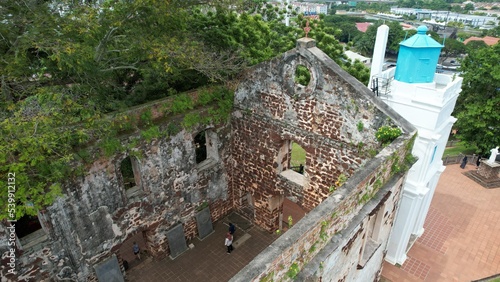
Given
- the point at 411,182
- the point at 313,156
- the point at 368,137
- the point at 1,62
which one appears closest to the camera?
the point at 1,62

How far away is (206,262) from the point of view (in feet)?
37.8

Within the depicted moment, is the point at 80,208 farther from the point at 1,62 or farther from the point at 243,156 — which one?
the point at 243,156

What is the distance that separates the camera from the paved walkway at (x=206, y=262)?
10977 mm

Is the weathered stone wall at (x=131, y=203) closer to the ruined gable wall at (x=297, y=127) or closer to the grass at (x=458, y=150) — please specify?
the ruined gable wall at (x=297, y=127)

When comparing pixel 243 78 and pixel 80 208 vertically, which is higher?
Answer: pixel 243 78

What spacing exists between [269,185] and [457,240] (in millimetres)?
8060

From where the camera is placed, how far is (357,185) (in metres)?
6.45

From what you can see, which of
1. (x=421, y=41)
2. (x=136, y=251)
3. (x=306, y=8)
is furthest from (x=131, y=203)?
(x=306, y=8)

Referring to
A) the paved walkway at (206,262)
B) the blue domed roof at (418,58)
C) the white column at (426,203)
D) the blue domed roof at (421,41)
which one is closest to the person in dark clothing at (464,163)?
the white column at (426,203)

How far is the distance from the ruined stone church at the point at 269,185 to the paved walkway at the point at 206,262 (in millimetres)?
390

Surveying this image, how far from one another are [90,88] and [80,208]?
3.51m

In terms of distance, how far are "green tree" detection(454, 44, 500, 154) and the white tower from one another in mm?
10054

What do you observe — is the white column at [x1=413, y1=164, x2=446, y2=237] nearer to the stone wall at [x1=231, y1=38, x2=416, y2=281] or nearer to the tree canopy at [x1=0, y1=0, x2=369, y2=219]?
the stone wall at [x1=231, y1=38, x2=416, y2=281]

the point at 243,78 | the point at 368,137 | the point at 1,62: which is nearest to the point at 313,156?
the point at 368,137
